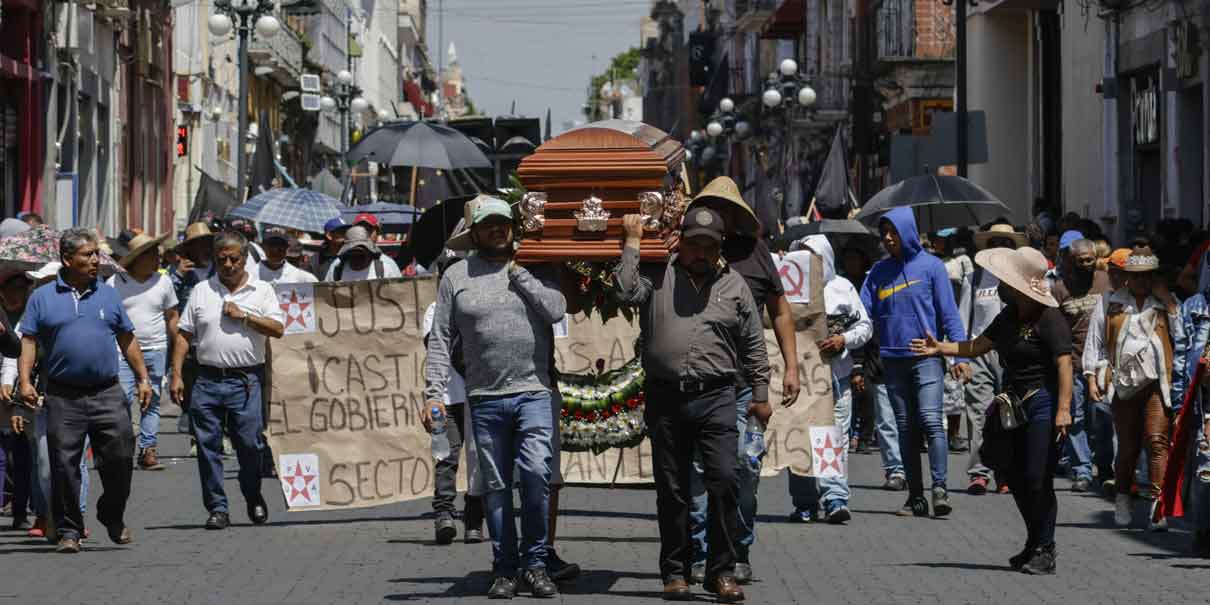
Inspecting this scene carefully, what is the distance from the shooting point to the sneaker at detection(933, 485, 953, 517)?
525 inches

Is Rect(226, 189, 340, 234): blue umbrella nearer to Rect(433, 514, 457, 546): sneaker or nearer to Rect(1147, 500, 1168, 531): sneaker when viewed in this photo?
Rect(433, 514, 457, 546): sneaker

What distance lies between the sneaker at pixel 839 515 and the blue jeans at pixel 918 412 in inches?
23.6

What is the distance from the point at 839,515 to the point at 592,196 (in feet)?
11.3

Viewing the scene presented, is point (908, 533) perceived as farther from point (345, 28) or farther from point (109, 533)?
point (345, 28)

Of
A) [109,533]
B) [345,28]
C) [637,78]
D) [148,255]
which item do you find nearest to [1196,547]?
[109,533]

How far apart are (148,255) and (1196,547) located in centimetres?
697

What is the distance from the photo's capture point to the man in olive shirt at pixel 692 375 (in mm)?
9664

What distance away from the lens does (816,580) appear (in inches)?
415

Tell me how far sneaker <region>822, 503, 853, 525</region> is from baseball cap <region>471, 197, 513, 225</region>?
3810 mm

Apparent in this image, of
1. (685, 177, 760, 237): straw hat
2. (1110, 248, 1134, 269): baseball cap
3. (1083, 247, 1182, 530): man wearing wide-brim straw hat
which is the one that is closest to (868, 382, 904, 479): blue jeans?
(1083, 247, 1182, 530): man wearing wide-brim straw hat

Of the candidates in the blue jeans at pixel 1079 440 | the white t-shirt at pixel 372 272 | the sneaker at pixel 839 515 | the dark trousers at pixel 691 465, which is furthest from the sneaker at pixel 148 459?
the dark trousers at pixel 691 465

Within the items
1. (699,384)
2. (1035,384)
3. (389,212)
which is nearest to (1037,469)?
(1035,384)

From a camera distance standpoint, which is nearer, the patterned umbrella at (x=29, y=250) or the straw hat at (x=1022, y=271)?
the straw hat at (x=1022, y=271)

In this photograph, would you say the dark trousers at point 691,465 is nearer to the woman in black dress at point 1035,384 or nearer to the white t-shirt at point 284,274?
the woman in black dress at point 1035,384
